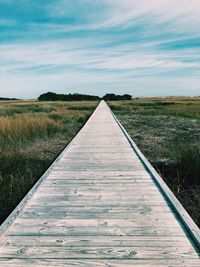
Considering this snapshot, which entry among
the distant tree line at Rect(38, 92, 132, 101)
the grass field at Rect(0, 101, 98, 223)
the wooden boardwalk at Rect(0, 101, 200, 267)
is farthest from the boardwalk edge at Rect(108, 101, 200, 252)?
the distant tree line at Rect(38, 92, 132, 101)

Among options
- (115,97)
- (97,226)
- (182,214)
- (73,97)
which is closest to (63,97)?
(73,97)

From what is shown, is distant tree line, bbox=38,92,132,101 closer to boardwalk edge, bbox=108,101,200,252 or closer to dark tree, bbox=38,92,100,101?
dark tree, bbox=38,92,100,101

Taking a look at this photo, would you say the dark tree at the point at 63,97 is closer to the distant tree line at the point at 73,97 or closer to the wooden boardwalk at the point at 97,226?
the distant tree line at the point at 73,97

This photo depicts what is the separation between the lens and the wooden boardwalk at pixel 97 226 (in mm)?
2861

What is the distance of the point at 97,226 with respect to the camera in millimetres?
3508

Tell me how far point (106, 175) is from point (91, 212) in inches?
73.6

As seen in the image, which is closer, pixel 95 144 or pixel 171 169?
pixel 171 169

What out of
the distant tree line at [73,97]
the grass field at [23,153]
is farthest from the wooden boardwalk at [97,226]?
the distant tree line at [73,97]

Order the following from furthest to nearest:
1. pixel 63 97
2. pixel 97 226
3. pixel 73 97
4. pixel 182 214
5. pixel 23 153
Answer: pixel 73 97 → pixel 63 97 → pixel 23 153 → pixel 182 214 → pixel 97 226

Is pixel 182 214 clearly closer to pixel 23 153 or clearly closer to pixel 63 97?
pixel 23 153

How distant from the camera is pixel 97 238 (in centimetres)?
322

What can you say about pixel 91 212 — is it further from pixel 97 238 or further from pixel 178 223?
pixel 178 223

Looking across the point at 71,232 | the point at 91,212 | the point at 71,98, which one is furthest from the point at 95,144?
the point at 71,98

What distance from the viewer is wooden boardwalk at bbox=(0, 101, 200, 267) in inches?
113
